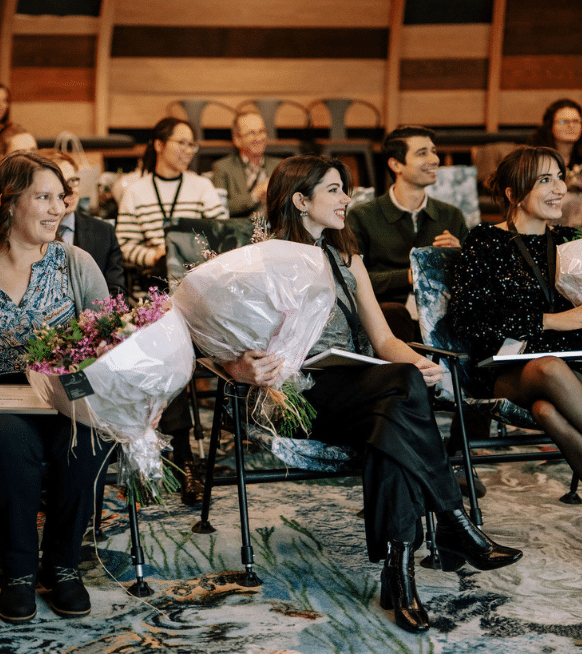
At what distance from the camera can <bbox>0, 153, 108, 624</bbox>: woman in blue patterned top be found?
2.24 meters

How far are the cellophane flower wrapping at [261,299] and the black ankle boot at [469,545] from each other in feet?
1.98

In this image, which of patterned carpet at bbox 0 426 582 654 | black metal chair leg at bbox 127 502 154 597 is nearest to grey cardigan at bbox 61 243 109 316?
black metal chair leg at bbox 127 502 154 597

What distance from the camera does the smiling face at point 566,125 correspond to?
17.4ft

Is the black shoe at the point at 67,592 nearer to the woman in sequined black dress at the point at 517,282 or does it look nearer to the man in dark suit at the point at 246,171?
the woman in sequined black dress at the point at 517,282

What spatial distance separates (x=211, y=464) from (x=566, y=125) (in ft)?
12.0

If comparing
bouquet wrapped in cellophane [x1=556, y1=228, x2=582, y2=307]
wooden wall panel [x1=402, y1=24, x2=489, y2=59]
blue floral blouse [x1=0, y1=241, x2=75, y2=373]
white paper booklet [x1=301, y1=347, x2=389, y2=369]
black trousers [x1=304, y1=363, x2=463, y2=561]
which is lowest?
black trousers [x1=304, y1=363, x2=463, y2=561]

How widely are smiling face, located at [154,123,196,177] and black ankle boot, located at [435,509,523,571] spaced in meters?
2.73

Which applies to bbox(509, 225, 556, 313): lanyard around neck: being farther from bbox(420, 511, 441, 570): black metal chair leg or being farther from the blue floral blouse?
the blue floral blouse

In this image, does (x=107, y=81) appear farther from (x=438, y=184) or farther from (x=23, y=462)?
(x=23, y=462)

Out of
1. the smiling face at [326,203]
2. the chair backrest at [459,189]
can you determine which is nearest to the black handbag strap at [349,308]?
the smiling face at [326,203]

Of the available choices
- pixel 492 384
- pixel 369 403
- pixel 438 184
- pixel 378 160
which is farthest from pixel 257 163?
pixel 369 403

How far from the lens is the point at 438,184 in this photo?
4.98 m

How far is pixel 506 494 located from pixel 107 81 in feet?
16.0

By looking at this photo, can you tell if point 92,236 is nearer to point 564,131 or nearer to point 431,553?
point 431,553
